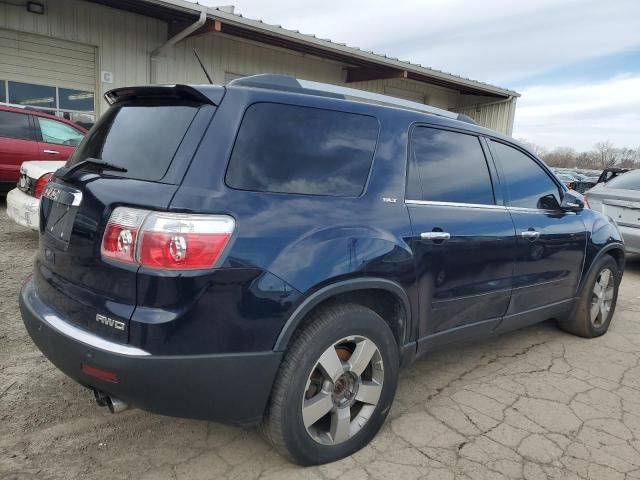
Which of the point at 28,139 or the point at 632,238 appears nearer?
the point at 632,238

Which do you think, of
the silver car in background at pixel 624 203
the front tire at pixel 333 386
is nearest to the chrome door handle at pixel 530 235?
the front tire at pixel 333 386

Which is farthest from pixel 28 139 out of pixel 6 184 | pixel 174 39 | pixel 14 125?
pixel 174 39

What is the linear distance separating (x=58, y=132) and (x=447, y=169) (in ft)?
23.5

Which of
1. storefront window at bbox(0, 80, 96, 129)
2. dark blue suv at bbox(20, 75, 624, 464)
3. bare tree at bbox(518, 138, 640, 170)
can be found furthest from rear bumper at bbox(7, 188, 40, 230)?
bare tree at bbox(518, 138, 640, 170)

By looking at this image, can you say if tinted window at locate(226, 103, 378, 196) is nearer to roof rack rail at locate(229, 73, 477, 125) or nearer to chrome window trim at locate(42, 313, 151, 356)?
roof rack rail at locate(229, 73, 477, 125)

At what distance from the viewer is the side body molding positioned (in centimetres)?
213

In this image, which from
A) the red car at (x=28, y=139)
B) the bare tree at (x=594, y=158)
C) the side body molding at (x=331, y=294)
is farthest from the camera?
the bare tree at (x=594, y=158)

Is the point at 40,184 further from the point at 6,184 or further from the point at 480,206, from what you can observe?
the point at 480,206

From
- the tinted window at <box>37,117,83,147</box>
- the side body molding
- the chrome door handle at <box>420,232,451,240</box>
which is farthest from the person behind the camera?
the tinted window at <box>37,117,83,147</box>

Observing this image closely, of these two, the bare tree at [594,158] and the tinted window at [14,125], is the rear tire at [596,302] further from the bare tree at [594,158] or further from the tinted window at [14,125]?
the bare tree at [594,158]

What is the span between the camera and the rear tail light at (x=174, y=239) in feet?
6.40

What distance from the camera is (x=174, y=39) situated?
9.91 metres

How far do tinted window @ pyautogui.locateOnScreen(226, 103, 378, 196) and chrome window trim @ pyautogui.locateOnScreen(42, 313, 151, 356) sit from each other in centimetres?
77

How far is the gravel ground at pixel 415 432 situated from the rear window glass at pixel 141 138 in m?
1.38
